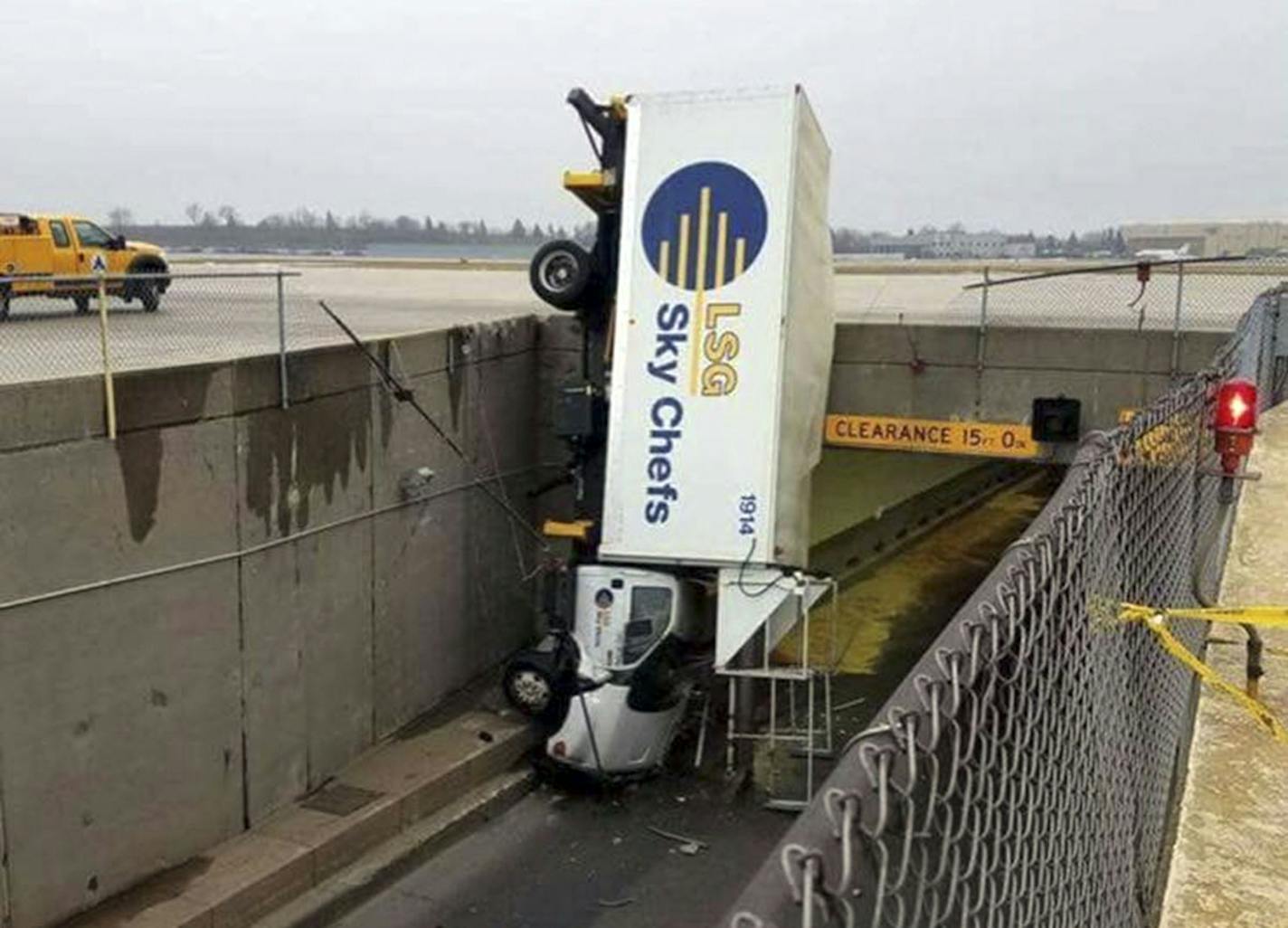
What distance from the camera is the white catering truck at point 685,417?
11.9 m

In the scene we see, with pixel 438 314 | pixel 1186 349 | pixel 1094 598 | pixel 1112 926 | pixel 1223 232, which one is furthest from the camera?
pixel 1223 232

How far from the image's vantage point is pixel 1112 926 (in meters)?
3.21

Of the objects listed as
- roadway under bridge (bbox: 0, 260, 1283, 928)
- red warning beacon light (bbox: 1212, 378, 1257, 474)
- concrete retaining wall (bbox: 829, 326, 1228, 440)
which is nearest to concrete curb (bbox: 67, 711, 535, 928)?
roadway under bridge (bbox: 0, 260, 1283, 928)

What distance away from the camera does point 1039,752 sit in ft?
7.71

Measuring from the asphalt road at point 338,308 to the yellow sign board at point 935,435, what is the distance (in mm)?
1411

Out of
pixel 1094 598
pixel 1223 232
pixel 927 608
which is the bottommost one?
pixel 927 608

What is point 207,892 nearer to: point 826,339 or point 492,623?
point 492,623

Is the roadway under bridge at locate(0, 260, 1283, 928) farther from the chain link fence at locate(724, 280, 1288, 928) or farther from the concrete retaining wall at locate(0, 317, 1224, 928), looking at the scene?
the chain link fence at locate(724, 280, 1288, 928)

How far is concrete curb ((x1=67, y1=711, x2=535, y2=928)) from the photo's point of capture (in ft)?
30.9

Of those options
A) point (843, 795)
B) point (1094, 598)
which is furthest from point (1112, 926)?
point (843, 795)

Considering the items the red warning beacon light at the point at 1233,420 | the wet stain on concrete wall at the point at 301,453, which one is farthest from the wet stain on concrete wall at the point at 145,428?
the red warning beacon light at the point at 1233,420

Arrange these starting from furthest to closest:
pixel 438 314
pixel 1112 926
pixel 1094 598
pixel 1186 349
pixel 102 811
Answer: pixel 438 314 → pixel 1186 349 → pixel 102 811 → pixel 1112 926 → pixel 1094 598

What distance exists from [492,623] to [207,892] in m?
6.25

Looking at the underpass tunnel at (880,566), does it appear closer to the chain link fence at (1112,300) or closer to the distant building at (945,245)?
the chain link fence at (1112,300)
